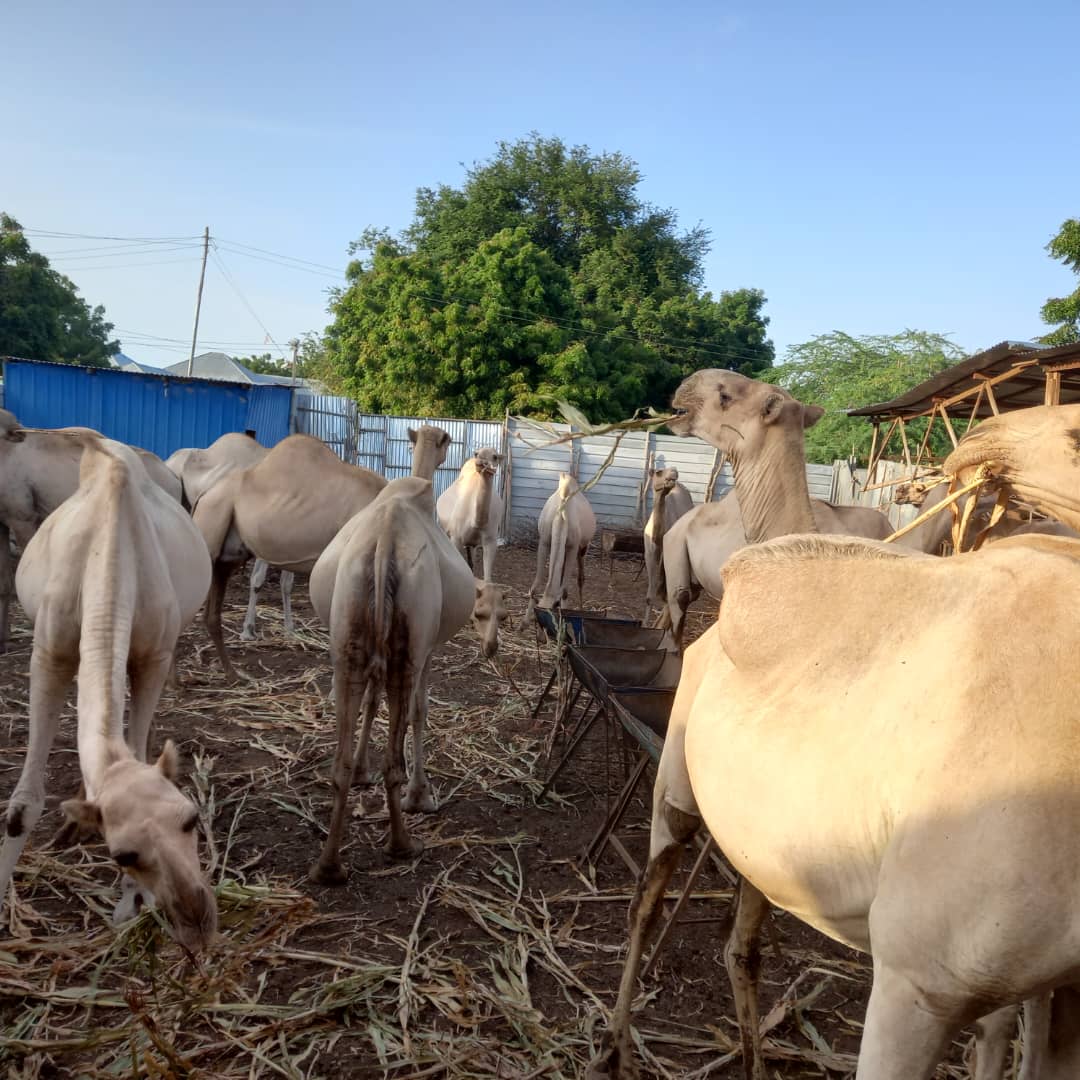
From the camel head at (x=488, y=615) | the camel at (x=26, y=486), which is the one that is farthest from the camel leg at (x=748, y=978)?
the camel at (x=26, y=486)

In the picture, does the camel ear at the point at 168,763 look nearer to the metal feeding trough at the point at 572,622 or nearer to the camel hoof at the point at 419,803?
the camel hoof at the point at 419,803

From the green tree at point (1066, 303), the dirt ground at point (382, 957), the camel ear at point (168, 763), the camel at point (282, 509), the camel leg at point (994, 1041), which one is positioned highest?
the green tree at point (1066, 303)

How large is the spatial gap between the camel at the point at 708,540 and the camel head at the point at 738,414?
3.80 metres

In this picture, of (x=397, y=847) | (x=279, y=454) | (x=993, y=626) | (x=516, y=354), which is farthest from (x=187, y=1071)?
(x=516, y=354)

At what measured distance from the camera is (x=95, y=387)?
17188mm

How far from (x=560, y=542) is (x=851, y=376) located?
21.3 meters

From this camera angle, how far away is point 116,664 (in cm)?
321

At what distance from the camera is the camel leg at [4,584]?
25.8 ft

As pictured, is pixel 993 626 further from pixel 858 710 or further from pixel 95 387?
pixel 95 387

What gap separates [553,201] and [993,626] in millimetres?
40906

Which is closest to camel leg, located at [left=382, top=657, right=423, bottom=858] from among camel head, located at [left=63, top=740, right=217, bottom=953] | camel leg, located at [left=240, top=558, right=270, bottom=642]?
camel head, located at [left=63, top=740, right=217, bottom=953]

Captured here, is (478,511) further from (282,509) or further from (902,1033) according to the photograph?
(902,1033)

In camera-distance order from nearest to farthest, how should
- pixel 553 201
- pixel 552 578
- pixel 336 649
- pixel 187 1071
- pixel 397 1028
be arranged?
pixel 187 1071 < pixel 397 1028 < pixel 336 649 < pixel 552 578 < pixel 553 201

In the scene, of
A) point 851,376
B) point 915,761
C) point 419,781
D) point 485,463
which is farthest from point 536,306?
point 915,761
